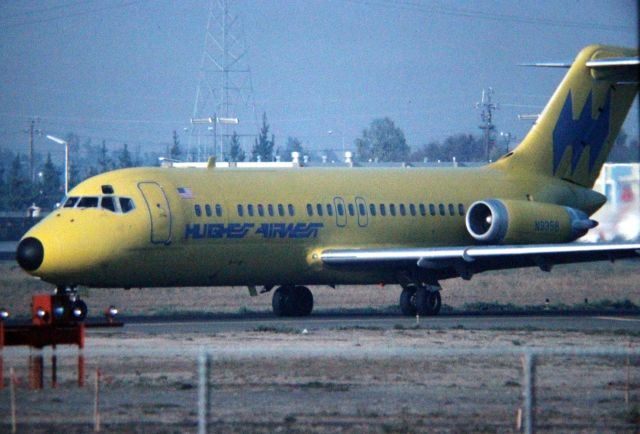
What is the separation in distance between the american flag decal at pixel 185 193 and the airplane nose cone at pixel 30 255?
12.8ft

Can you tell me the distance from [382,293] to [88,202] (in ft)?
55.3

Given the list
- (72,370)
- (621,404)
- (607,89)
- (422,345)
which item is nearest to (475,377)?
(621,404)

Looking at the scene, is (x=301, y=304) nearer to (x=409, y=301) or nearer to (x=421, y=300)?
(x=409, y=301)

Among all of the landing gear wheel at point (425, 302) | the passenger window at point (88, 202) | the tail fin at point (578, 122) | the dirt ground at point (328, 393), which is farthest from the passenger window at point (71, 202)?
the tail fin at point (578, 122)

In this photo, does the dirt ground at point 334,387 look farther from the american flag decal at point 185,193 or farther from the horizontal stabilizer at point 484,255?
the horizontal stabilizer at point 484,255

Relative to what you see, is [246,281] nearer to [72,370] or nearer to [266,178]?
[266,178]

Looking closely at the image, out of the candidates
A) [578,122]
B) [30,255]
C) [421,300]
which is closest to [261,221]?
[421,300]

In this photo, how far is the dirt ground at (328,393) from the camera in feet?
49.1

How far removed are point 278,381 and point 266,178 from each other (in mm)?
15724

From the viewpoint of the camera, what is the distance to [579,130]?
38.2 metres

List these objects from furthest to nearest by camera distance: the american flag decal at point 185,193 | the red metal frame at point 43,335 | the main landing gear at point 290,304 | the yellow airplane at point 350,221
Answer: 1. the main landing gear at point 290,304
2. the american flag decal at point 185,193
3. the yellow airplane at point 350,221
4. the red metal frame at point 43,335

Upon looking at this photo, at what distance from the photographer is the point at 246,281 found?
3266 centimetres

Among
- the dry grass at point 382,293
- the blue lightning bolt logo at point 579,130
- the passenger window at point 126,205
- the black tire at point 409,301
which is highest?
the blue lightning bolt logo at point 579,130

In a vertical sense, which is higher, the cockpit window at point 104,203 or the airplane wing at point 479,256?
the cockpit window at point 104,203
